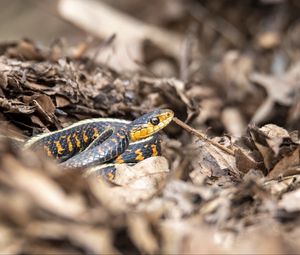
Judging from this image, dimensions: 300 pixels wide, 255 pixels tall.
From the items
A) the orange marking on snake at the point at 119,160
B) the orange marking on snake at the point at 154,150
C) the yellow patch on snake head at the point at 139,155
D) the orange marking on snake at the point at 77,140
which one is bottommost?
the orange marking on snake at the point at 77,140

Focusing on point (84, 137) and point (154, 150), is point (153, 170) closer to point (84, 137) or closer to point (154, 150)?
point (154, 150)

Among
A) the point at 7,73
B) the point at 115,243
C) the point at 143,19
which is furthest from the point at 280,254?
the point at 143,19

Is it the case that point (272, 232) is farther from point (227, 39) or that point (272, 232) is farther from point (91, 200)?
point (227, 39)

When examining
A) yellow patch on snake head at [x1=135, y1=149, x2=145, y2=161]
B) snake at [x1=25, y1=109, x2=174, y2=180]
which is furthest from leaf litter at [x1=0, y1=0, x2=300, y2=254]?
yellow patch on snake head at [x1=135, y1=149, x2=145, y2=161]

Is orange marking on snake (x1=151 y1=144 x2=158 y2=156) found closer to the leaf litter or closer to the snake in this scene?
the snake

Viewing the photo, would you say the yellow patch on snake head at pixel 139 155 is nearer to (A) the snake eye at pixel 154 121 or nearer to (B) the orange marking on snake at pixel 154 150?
(B) the orange marking on snake at pixel 154 150

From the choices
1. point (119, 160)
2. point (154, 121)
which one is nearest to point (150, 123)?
point (154, 121)

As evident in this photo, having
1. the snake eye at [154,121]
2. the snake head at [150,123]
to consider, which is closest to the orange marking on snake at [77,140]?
the snake head at [150,123]
